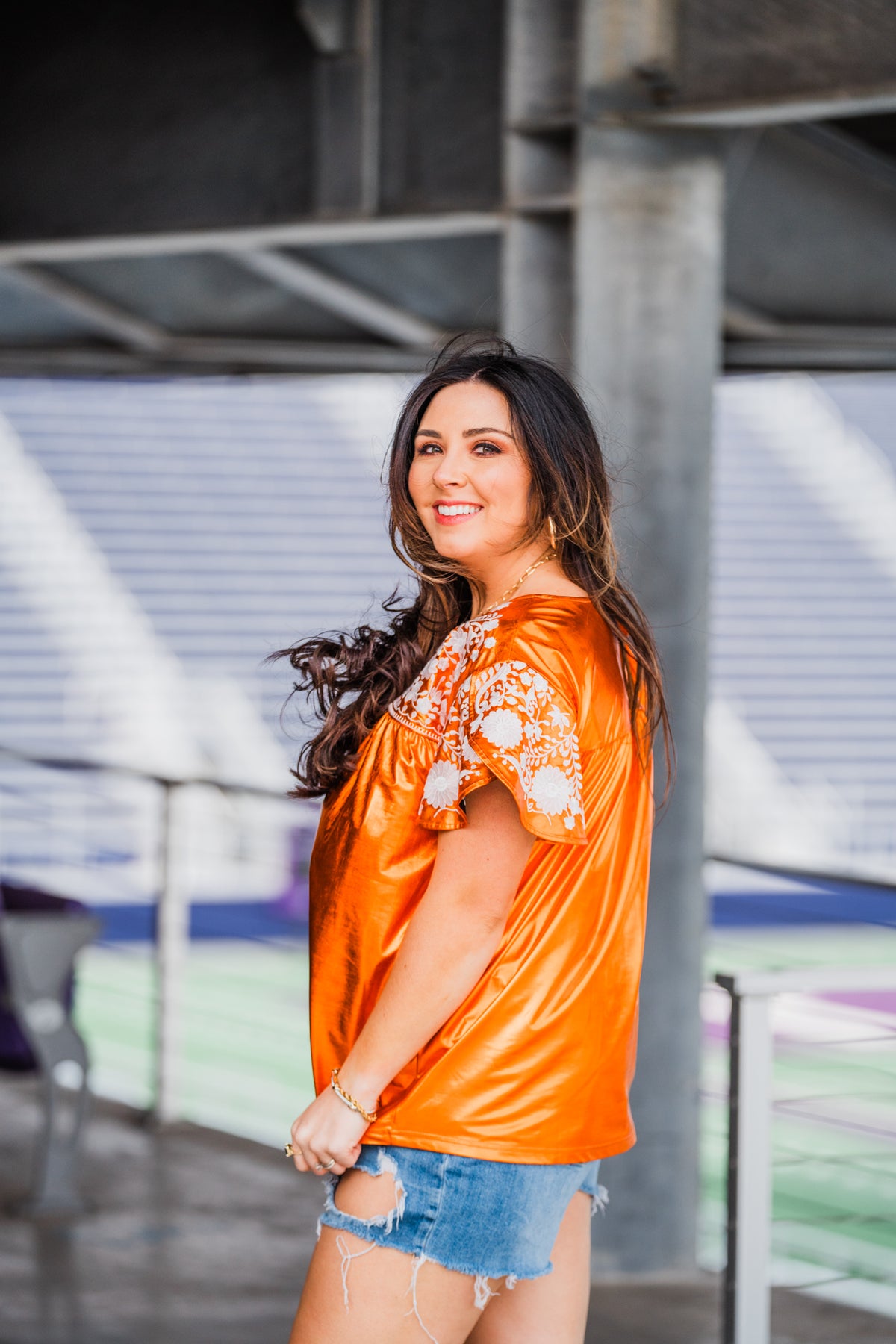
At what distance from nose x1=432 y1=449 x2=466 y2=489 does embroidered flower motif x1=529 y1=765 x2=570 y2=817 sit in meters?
0.29

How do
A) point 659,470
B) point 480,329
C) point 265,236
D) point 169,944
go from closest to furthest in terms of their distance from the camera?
point 480,329 < point 659,470 < point 265,236 < point 169,944

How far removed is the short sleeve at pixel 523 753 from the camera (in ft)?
4.65

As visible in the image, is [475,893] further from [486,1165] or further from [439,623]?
[439,623]

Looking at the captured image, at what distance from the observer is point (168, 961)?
14.5 ft

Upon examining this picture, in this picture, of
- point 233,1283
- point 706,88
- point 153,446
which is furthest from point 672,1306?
point 153,446

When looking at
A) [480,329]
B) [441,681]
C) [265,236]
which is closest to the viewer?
[441,681]

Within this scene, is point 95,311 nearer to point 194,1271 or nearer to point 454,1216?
point 194,1271

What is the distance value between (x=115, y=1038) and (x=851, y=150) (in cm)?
510

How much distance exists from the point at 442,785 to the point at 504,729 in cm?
9

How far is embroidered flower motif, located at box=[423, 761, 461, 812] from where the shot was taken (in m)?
1.46

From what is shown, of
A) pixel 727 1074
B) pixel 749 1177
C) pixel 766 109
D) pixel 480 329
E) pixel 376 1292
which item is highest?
pixel 766 109

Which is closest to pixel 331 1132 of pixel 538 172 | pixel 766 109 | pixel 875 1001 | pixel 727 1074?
pixel 766 109

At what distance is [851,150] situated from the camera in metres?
4.28

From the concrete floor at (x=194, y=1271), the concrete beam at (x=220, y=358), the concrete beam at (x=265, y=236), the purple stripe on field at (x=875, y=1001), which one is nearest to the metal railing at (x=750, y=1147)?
the concrete floor at (x=194, y=1271)
